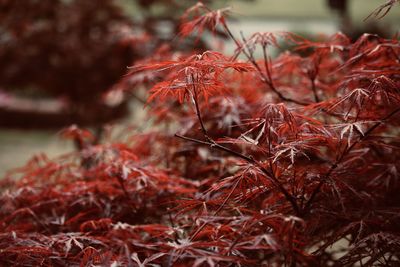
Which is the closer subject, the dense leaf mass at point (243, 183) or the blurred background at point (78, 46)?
the dense leaf mass at point (243, 183)

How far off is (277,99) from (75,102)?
15.0 ft

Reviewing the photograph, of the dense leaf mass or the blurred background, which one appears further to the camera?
the blurred background

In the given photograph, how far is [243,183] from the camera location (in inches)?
52.1

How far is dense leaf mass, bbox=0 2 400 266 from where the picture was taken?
129cm

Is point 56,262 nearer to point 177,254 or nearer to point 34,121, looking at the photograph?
point 177,254

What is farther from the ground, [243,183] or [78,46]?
[78,46]

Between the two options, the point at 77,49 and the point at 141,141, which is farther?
the point at 77,49

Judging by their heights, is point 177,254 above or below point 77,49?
below

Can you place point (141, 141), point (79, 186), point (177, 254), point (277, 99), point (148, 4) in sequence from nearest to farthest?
point (177, 254), point (79, 186), point (277, 99), point (141, 141), point (148, 4)

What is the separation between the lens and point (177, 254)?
3.84ft

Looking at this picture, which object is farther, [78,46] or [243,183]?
[78,46]

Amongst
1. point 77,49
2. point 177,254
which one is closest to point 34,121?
point 77,49

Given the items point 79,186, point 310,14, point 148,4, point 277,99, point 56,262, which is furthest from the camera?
point 310,14

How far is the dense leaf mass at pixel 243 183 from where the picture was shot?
4.22ft
